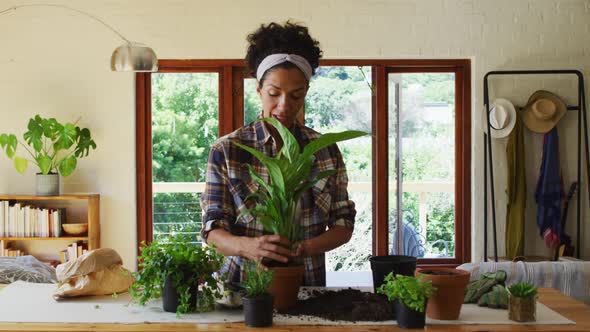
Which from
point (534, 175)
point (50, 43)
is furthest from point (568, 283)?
point (50, 43)

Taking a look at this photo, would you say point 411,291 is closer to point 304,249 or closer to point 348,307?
point 348,307

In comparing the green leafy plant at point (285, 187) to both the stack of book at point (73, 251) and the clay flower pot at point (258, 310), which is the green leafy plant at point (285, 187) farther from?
the stack of book at point (73, 251)

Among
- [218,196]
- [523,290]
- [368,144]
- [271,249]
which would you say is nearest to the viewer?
[523,290]

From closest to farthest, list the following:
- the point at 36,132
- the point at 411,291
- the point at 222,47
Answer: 1. the point at 411,291
2. the point at 36,132
3. the point at 222,47

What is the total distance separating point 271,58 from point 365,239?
3735 millimetres

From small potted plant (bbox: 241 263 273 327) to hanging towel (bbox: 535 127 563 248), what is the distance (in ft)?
13.9

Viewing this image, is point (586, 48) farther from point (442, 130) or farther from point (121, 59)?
point (121, 59)

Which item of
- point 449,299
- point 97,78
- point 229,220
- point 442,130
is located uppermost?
point 97,78

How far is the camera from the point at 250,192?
7.81 ft

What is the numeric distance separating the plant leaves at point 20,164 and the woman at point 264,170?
3679mm

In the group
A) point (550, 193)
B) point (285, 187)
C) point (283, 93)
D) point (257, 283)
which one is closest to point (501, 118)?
point (550, 193)

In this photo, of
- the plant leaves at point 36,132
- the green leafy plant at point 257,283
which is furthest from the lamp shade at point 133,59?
the green leafy plant at point 257,283

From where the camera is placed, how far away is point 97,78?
583 centimetres

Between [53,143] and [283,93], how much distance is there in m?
3.79
